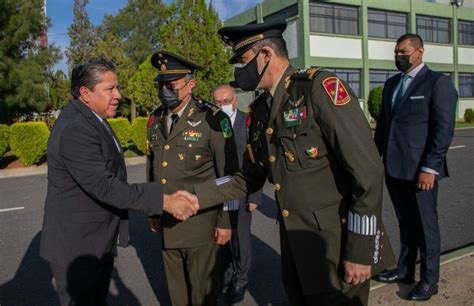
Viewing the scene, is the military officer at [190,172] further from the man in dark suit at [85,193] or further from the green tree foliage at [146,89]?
the green tree foliage at [146,89]

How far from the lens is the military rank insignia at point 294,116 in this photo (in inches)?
82.9

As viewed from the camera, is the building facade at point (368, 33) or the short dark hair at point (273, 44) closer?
the short dark hair at point (273, 44)

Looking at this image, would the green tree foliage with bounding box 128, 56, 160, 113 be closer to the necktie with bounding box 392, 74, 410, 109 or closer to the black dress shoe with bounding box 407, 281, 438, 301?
the necktie with bounding box 392, 74, 410, 109

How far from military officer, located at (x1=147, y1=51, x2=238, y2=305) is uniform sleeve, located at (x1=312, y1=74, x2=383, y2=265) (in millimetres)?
1251

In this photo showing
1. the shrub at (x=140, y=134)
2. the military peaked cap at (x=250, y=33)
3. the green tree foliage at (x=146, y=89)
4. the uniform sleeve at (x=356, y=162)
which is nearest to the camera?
the uniform sleeve at (x=356, y=162)

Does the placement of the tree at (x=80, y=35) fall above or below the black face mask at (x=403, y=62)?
above

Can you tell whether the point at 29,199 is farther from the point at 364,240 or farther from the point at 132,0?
the point at 132,0

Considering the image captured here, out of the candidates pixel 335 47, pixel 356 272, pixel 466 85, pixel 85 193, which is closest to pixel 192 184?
pixel 85 193

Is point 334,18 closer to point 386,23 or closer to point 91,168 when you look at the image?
point 386,23

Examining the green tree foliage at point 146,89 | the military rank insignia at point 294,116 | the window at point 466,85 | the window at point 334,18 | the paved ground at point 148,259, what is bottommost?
the paved ground at point 148,259

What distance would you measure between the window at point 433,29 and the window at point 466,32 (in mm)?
1355

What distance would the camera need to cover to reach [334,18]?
99.2 feet

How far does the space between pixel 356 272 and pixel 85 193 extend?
1.53 m

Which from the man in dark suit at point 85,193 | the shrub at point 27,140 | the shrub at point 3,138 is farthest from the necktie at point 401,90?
the shrub at point 3,138
